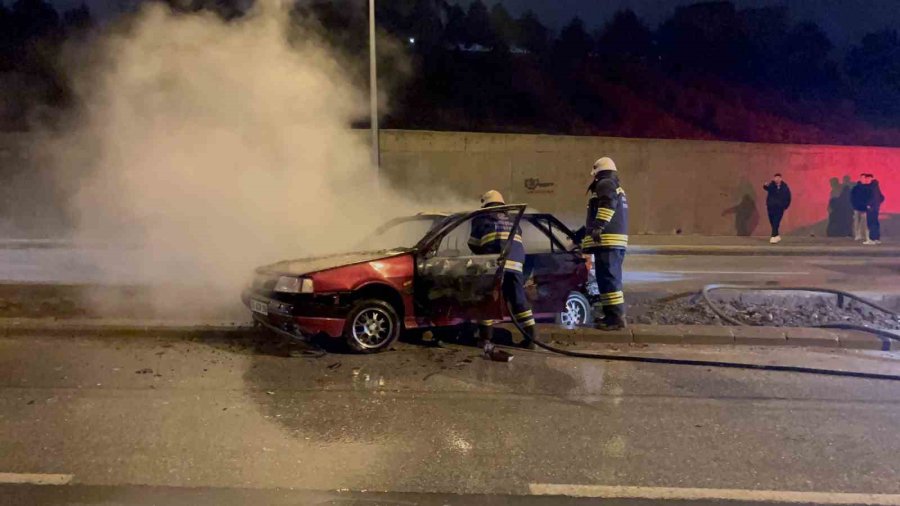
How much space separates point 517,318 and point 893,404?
2.91 m

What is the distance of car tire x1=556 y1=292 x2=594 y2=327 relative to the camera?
698 cm

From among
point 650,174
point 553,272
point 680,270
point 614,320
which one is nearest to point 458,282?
point 553,272

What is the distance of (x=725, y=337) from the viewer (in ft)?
22.2

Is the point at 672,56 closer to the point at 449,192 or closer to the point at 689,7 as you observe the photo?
the point at 689,7

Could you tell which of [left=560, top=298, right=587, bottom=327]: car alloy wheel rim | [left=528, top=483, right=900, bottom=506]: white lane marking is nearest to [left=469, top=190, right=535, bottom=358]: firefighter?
[left=560, top=298, right=587, bottom=327]: car alloy wheel rim

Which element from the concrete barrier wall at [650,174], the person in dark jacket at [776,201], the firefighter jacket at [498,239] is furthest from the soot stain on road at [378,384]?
the person in dark jacket at [776,201]

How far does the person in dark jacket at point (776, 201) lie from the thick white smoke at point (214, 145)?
12517 mm

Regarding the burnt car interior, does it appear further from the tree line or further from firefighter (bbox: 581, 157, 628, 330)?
the tree line

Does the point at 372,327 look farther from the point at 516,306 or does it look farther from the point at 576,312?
the point at 576,312

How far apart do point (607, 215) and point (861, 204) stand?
14.1 meters

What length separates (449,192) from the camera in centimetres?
1970

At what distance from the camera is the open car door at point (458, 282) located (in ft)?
19.8

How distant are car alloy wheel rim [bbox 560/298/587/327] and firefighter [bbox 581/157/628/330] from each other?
10.4 inches

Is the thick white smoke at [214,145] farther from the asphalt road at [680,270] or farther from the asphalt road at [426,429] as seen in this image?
the asphalt road at [426,429]
